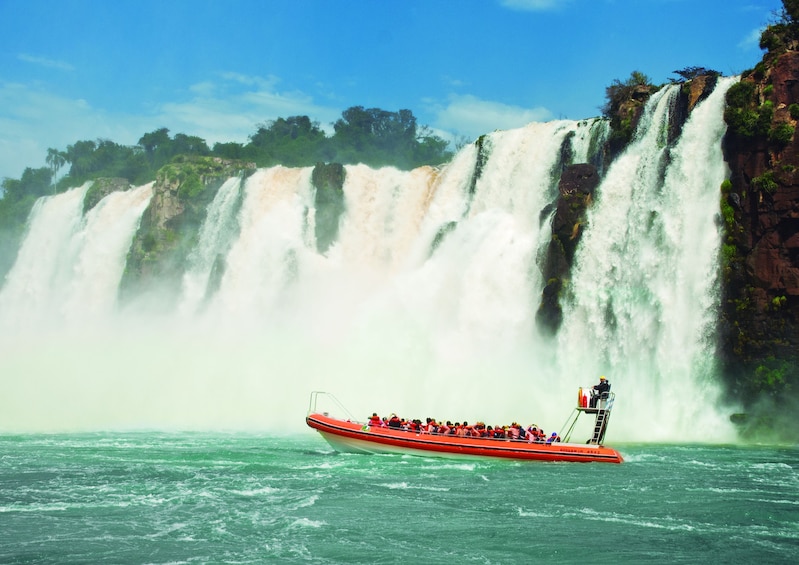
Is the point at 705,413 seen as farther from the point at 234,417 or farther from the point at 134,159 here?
the point at 134,159

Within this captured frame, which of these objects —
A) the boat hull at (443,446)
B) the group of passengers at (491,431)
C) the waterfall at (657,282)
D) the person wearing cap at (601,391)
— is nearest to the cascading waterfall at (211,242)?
the waterfall at (657,282)

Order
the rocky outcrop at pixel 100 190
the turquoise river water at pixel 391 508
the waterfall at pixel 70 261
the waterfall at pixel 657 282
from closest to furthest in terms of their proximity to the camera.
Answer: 1. the turquoise river water at pixel 391 508
2. the waterfall at pixel 657 282
3. the waterfall at pixel 70 261
4. the rocky outcrop at pixel 100 190

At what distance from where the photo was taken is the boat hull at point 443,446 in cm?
2208

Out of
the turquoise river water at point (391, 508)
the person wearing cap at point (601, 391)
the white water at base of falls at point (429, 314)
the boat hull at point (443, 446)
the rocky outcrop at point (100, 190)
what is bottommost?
the turquoise river water at point (391, 508)

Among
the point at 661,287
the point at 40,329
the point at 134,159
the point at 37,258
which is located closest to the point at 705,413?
the point at 661,287

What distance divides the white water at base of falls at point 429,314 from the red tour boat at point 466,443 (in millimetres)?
4959

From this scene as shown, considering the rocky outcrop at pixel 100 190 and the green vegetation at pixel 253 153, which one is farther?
the green vegetation at pixel 253 153

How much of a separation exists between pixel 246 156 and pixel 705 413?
65.2 meters

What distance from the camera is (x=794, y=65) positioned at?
28.2 m

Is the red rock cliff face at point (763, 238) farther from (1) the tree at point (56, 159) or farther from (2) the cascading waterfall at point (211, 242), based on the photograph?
(1) the tree at point (56, 159)

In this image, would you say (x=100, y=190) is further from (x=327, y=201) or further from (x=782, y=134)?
(x=782, y=134)

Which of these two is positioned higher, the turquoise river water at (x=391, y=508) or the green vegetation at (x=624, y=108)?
the green vegetation at (x=624, y=108)

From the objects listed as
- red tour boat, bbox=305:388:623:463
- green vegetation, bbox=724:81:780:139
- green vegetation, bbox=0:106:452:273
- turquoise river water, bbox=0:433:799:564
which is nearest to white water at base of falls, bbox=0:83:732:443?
green vegetation, bbox=724:81:780:139

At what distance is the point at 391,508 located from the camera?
54.6ft
